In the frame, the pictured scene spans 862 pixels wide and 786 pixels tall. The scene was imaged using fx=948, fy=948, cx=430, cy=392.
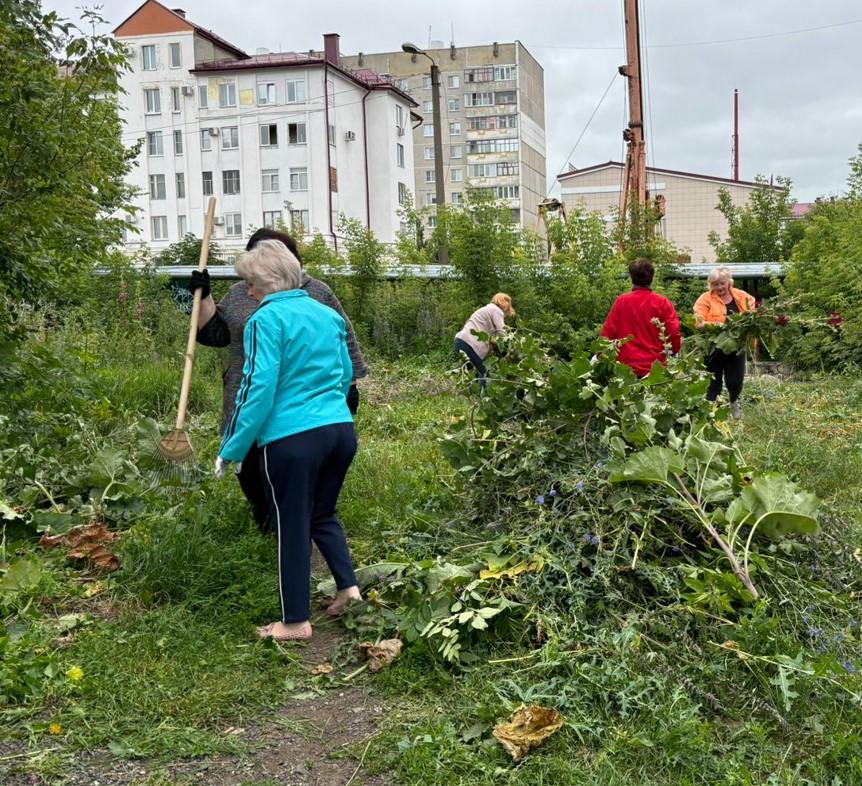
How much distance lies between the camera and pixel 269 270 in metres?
4.24

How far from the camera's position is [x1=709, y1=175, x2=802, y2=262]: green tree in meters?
20.3

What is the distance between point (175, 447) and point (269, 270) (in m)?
1.58

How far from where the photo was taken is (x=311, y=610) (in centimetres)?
459

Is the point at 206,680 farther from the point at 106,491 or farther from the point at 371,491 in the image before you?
the point at 371,491

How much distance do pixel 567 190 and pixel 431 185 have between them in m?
33.9

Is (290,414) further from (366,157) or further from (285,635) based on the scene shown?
(366,157)

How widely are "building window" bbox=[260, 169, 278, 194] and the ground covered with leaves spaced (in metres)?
48.7

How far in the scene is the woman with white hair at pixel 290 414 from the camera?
404 cm

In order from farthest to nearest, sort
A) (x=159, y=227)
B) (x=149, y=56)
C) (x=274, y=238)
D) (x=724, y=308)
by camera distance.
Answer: (x=159, y=227)
(x=149, y=56)
(x=724, y=308)
(x=274, y=238)

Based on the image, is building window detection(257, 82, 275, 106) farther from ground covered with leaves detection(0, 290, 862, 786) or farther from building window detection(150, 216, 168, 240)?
ground covered with leaves detection(0, 290, 862, 786)

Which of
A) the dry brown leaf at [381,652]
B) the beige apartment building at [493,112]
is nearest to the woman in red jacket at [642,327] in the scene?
the dry brown leaf at [381,652]

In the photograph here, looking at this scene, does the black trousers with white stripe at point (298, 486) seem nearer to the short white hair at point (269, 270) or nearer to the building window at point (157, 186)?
the short white hair at point (269, 270)

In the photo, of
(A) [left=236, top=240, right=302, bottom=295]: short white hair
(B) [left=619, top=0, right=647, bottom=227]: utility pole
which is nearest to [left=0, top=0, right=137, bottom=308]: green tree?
(A) [left=236, top=240, right=302, bottom=295]: short white hair

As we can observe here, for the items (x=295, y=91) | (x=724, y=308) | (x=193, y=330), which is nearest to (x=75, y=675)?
(x=193, y=330)
